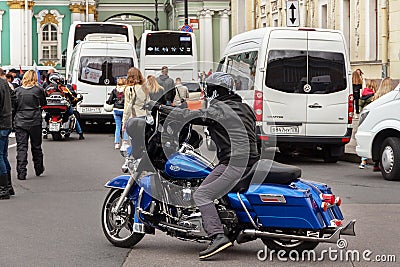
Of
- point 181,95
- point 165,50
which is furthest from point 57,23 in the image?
point 181,95

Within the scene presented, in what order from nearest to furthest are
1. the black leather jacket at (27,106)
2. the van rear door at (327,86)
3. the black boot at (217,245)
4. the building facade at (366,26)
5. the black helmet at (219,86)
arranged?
the black boot at (217,245)
the black helmet at (219,86)
the black leather jacket at (27,106)
the van rear door at (327,86)
the building facade at (366,26)

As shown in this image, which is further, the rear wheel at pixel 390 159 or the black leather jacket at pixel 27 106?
the black leather jacket at pixel 27 106

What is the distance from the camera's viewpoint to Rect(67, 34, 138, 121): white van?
1062 inches

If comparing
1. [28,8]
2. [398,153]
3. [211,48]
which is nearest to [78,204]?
[398,153]

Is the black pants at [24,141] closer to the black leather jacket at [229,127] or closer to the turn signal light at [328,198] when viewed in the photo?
the black leather jacket at [229,127]

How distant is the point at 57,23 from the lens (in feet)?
238

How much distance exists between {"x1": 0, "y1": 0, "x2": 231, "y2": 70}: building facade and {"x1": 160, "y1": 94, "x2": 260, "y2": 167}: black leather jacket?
57.6m

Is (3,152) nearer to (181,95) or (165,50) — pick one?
(181,95)

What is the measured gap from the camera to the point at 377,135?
14773 mm

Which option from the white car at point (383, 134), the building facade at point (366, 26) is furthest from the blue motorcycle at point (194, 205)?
the building facade at point (366, 26)

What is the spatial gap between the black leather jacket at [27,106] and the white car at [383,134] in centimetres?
546

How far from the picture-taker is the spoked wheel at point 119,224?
8547 mm

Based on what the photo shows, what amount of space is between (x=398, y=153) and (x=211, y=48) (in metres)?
53.0

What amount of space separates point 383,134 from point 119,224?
7.23 metres
